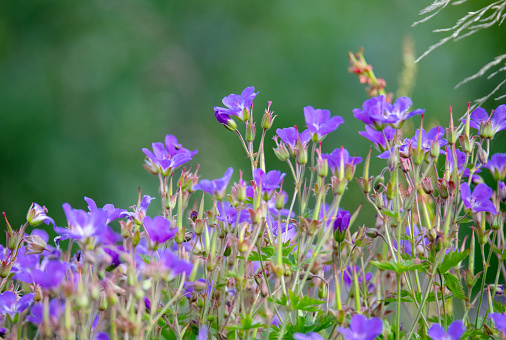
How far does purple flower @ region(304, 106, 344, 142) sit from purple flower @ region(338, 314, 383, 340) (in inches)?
13.7

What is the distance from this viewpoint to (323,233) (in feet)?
3.83

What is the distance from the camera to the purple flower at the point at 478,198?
1.20 m

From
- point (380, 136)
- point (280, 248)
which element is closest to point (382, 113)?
point (380, 136)

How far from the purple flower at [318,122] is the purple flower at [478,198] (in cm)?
25

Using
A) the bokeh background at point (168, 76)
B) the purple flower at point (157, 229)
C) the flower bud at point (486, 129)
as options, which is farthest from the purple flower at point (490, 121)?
the bokeh background at point (168, 76)

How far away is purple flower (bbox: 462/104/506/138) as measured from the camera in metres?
1.25

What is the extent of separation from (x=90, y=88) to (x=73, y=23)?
0.54 m

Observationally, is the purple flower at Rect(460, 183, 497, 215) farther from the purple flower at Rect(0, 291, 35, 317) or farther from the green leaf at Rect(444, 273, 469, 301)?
the purple flower at Rect(0, 291, 35, 317)

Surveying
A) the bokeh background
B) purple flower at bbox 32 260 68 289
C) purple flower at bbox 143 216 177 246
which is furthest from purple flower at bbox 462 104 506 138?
the bokeh background

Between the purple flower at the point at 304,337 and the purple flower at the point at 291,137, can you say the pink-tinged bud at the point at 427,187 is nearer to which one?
the purple flower at the point at 291,137

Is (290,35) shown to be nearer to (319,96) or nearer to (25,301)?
(319,96)

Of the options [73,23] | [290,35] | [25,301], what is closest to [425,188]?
[25,301]

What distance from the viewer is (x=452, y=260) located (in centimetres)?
116

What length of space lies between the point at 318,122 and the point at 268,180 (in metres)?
0.14
